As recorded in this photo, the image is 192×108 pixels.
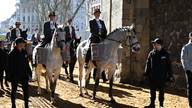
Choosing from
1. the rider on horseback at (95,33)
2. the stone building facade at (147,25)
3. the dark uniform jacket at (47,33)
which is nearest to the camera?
the dark uniform jacket at (47,33)

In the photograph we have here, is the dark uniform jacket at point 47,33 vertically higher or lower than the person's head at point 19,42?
higher

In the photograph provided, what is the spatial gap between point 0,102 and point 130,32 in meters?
4.85

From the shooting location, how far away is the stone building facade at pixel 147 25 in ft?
30.0

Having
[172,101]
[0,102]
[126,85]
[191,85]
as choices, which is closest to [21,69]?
[0,102]

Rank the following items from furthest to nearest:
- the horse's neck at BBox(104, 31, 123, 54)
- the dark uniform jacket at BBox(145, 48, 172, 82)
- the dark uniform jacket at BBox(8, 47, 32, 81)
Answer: the horse's neck at BBox(104, 31, 123, 54), the dark uniform jacket at BBox(145, 48, 172, 82), the dark uniform jacket at BBox(8, 47, 32, 81)

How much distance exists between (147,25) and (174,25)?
1506 mm

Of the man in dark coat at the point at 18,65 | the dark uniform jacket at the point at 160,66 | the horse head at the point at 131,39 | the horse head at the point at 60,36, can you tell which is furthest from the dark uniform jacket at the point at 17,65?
the dark uniform jacket at the point at 160,66

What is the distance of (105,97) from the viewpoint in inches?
314

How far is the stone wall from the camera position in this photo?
8.81m

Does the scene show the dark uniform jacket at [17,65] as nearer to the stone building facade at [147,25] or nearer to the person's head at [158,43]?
the person's head at [158,43]

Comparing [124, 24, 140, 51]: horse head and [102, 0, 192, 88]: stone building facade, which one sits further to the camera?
[102, 0, 192, 88]: stone building facade

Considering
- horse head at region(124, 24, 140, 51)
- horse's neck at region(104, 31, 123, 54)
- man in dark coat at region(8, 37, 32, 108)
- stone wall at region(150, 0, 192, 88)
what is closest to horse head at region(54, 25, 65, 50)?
man in dark coat at region(8, 37, 32, 108)

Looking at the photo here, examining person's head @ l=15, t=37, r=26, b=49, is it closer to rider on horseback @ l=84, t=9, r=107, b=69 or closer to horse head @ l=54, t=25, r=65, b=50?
horse head @ l=54, t=25, r=65, b=50

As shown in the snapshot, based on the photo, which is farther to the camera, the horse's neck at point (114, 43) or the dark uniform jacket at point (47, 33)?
the dark uniform jacket at point (47, 33)
